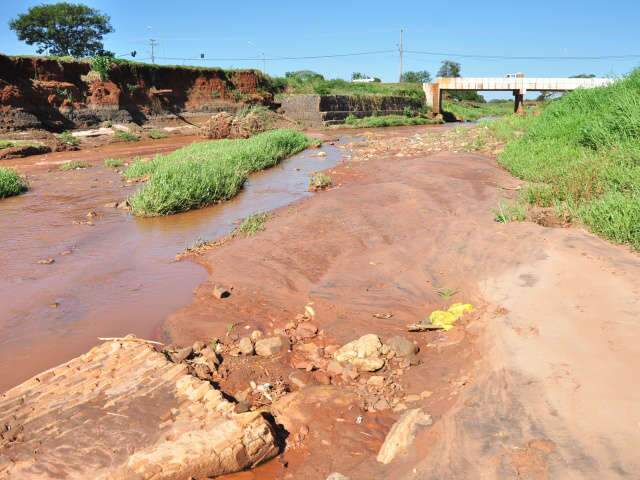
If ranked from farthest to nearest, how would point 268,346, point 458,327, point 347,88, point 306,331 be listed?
point 347,88 → point 306,331 → point 458,327 → point 268,346

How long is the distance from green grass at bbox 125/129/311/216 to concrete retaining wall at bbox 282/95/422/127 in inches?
654

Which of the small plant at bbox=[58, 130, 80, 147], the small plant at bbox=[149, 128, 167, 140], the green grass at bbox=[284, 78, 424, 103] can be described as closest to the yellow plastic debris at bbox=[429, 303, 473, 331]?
the small plant at bbox=[58, 130, 80, 147]

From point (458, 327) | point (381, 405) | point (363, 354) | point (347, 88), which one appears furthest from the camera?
point (347, 88)

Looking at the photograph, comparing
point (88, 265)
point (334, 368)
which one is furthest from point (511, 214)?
point (88, 265)

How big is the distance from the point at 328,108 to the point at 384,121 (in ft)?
13.8

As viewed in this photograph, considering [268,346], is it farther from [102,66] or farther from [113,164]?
[102,66]

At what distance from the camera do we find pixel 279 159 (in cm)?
1603

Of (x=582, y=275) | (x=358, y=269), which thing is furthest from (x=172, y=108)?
(x=582, y=275)

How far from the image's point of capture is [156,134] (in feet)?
80.4

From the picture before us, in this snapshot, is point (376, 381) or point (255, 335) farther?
point (255, 335)

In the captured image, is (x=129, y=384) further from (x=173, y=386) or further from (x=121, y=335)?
(x=121, y=335)

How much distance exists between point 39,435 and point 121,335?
1.61 meters

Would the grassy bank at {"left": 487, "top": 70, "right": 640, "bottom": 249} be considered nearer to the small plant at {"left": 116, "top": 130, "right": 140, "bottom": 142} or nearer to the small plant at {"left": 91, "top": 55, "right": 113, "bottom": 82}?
the small plant at {"left": 116, "top": 130, "right": 140, "bottom": 142}

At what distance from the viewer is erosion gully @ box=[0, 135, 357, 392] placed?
14.8 ft
